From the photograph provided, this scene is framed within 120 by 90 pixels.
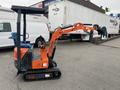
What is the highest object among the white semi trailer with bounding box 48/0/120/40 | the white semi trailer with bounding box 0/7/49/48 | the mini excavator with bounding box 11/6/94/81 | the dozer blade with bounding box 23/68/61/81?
the white semi trailer with bounding box 48/0/120/40

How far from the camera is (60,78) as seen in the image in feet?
20.5

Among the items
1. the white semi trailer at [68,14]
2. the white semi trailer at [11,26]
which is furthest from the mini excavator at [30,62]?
the white semi trailer at [68,14]

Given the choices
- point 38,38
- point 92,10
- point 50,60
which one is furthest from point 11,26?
point 92,10

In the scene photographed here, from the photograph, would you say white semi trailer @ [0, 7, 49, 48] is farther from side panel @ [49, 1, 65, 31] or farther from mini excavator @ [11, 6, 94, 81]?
mini excavator @ [11, 6, 94, 81]

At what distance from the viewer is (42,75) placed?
6000mm

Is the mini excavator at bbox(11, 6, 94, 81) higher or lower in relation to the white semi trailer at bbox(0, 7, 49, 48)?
lower

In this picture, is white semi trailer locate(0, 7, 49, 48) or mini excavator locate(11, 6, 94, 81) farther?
white semi trailer locate(0, 7, 49, 48)

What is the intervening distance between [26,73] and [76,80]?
1.58 metres

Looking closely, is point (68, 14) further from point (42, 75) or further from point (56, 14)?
point (42, 75)

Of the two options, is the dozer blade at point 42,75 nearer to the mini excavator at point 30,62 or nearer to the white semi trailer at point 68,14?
the mini excavator at point 30,62

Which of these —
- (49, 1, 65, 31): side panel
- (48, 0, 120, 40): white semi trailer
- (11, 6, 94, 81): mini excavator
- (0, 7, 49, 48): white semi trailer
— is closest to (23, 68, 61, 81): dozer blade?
(11, 6, 94, 81): mini excavator

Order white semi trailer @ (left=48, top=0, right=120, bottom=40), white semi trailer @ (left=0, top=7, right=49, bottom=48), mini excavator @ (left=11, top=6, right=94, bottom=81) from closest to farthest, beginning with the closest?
mini excavator @ (left=11, top=6, right=94, bottom=81) < white semi trailer @ (left=0, top=7, right=49, bottom=48) < white semi trailer @ (left=48, top=0, right=120, bottom=40)

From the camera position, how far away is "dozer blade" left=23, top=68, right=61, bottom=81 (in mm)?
5875

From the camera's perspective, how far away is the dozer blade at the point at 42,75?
588 centimetres
